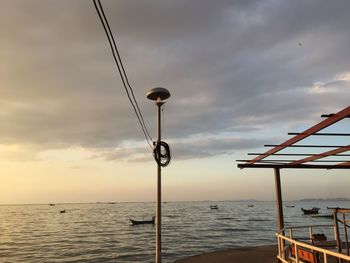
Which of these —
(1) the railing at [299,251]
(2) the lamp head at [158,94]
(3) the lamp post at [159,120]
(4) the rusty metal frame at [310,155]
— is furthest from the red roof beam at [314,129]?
(2) the lamp head at [158,94]

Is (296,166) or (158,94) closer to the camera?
(158,94)

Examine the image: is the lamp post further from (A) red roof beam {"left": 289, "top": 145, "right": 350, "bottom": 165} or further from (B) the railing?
(A) red roof beam {"left": 289, "top": 145, "right": 350, "bottom": 165}

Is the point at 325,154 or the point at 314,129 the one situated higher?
the point at 314,129

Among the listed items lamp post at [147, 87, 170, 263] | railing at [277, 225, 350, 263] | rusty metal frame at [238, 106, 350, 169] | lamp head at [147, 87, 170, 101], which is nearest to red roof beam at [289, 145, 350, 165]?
rusty metal frame at [238, 106, 350, 169]

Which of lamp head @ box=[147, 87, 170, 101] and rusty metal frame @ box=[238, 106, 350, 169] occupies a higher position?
lamp head @ box=[147, 87, 170, 101]

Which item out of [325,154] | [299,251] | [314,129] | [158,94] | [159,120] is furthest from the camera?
[159,120]

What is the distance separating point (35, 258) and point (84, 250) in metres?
5.17

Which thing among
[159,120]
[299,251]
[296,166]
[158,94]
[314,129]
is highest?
[158,94]

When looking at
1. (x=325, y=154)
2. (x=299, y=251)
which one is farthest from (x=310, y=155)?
(x=299, y=251)

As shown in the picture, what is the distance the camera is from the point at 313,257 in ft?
25.5

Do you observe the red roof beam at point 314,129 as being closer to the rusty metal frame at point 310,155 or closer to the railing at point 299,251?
the rusty metal frame at point 310,155

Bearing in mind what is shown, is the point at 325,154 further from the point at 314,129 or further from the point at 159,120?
the point at 159,120

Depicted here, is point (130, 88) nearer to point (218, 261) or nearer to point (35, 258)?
point (218, 261)

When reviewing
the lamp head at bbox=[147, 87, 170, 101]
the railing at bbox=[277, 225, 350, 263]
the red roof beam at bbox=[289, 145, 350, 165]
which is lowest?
the railing at bbox=[277, 225, 350, 263]
